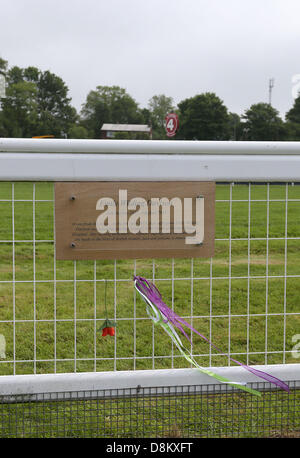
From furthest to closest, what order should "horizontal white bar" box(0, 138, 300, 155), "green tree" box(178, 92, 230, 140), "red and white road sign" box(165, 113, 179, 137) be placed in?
1. "green tree" box(178, 92, 230, 140)
2. "red and white road sign" box(165, 113, 179, 137)
3. "horizontal white bar" box(0, 138, 300, 155)

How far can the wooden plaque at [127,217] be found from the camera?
241 centimetres

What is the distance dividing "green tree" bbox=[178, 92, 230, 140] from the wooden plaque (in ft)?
232

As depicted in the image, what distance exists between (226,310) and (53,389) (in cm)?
288

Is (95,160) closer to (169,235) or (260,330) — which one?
(169,235)

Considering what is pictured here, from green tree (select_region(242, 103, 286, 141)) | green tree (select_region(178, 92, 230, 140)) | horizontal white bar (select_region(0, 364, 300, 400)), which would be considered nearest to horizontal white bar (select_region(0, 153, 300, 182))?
horizontal white bar (select_region(0, 364, 300, 400))

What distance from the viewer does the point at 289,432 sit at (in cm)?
275

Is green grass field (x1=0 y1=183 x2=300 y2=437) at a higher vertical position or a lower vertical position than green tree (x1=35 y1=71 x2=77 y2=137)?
lower

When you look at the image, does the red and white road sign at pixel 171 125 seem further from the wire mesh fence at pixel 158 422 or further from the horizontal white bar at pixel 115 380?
the horizontal white bar at pixel 115 380

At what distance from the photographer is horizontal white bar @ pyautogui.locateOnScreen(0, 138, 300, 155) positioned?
2373 mm

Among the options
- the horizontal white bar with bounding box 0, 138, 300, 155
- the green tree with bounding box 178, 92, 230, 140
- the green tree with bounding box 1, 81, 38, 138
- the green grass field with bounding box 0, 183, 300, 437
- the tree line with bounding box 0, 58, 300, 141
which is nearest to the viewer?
the horizontal white bar with bounding box 0, 138, 300, 155

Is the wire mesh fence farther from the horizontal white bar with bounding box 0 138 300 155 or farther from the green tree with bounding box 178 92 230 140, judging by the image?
the green tree with bounding box 178 92 230 140

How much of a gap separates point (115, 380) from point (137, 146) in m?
1.15

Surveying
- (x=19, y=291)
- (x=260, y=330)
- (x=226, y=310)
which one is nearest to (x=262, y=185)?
(x=260, y=330)

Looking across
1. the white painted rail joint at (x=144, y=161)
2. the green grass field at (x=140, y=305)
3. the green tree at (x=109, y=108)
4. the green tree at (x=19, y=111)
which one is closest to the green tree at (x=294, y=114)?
the green tree at (x=109, y=108)
